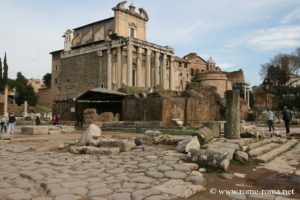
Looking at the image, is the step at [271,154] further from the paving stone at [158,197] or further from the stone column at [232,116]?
the paving stone at [158,197]

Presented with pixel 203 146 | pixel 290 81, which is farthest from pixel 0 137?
pixel 290 81

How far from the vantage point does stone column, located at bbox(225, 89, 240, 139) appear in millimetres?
11047

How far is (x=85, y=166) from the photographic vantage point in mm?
7203

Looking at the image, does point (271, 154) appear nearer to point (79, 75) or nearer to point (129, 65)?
point (129, 65)

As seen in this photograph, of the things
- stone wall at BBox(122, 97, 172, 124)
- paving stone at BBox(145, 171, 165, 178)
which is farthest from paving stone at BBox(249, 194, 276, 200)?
stone wall at BBox(122, 97, 172, 124)

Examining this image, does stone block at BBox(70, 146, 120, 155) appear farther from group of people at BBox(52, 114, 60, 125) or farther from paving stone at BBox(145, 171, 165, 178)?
group of people at BBox(52, 114, 60, 125)

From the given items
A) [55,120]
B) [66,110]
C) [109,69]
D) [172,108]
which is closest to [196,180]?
[172,108]

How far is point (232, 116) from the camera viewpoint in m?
11.1

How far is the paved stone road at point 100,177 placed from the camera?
5254mm

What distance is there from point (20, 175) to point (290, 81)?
210 ft

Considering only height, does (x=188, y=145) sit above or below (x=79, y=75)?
below

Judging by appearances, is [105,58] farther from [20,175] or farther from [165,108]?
[20,175]

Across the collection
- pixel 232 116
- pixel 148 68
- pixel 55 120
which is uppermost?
pixel 148 68

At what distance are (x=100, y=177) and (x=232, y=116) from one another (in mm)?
6039
